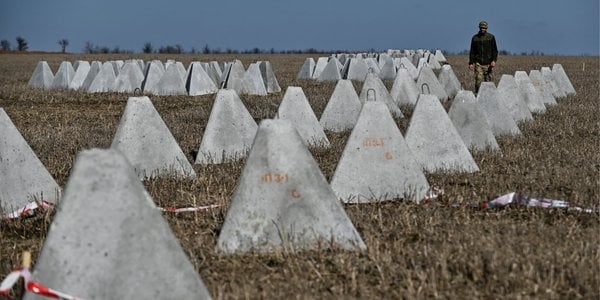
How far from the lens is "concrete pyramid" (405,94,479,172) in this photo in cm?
800

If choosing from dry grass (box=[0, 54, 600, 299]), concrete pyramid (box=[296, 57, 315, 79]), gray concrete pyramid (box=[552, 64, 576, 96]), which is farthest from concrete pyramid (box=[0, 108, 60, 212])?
concrete pyramid (box=[296, 57, 315, 79])

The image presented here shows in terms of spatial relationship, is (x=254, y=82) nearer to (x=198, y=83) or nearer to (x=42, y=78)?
(x=198, y=83)

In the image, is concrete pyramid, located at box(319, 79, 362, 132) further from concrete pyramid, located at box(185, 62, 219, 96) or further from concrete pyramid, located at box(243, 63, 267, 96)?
concrete pyramid, located at box(185, 62, 219, 96)

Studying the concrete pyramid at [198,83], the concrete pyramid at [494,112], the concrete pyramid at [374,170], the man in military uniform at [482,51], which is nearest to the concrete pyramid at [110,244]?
the concrete pyramid at [374,170]

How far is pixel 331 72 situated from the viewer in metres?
27.9

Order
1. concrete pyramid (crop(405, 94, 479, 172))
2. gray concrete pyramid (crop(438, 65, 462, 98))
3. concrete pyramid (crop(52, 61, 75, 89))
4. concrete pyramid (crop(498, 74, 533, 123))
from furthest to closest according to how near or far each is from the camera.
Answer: concrete pyramid (crop(52, 61, 75, 89)) → gray concrete pyramid (crop(438, 65, 462, 98)) → concrete pyramid (crop(498, 74, 533, 123)) → concrete pyramid (crop(405, 94, 479, 172))

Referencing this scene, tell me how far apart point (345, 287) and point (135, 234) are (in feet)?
3.98

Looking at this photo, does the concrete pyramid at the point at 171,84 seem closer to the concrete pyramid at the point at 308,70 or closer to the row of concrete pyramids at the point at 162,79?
the row of concrete pyramids at the point at 162,79

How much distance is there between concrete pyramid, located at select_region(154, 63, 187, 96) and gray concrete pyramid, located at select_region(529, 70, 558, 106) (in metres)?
8.11

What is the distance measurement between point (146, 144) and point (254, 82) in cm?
1200

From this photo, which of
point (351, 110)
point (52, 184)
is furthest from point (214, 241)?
point (351, 110)

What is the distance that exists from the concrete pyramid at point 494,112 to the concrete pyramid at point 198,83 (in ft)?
33.4

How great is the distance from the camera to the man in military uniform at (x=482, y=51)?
52.1 feet

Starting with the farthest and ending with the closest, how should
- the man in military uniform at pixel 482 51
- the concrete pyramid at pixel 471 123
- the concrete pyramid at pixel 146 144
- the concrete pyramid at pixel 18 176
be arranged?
the man in military uniform at pixel 482 51 < the concrete pyramid at pixel 471 123 < the concrete pyramid at pixel 146 144 < the concrete pyramid at pixel 18 176
